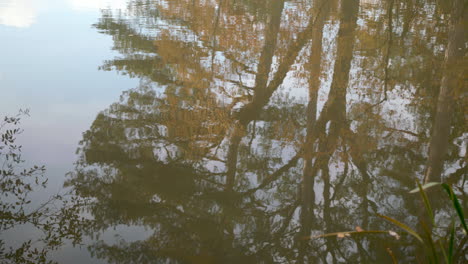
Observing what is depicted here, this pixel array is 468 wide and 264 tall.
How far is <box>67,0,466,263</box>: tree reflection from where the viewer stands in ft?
10.1

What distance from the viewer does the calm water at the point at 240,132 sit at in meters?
3.06

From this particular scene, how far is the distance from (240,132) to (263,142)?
328mm

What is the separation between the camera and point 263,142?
15.5 ft

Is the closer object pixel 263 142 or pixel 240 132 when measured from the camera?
pixel 263 142

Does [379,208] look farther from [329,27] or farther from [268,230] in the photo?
Answer: [329,27]

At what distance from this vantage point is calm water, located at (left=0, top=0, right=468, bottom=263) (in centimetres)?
306

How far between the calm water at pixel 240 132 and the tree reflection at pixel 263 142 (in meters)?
0.02

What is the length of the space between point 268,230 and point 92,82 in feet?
13.0

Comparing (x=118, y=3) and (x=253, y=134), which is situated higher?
(x=118, y=3)

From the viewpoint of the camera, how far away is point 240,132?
4914 millimetres

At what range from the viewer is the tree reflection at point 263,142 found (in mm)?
3082

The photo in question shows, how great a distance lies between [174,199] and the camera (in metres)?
3.46

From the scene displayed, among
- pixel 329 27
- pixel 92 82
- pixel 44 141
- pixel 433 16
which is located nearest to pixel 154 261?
pixel 44 141

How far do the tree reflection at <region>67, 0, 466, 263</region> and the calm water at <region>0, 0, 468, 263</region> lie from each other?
0.06ft
